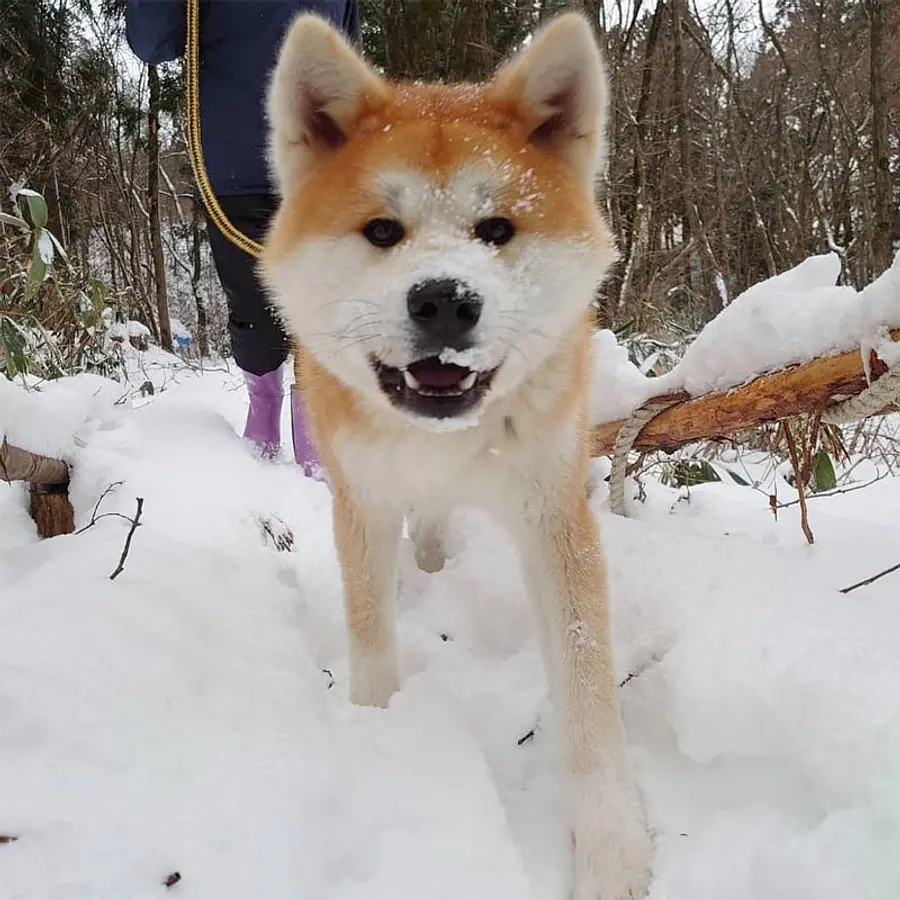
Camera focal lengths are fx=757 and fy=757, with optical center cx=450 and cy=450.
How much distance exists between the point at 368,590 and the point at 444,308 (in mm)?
868

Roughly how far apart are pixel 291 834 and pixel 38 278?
8.65 ft

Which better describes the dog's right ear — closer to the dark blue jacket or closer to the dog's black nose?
the dog's black nose

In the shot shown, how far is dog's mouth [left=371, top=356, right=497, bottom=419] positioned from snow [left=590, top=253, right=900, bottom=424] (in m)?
0.95

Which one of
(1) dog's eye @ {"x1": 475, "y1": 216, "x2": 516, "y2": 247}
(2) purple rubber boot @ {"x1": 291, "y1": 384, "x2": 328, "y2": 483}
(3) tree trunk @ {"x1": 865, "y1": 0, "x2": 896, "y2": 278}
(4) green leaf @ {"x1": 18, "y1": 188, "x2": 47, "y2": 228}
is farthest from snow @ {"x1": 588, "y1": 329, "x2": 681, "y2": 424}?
(3) tree trunk @ {"x1": 865, "y1": 0, "x2": 896, "y2": 278}

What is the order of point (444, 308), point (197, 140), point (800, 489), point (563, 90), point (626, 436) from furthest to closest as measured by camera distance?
point (197, 140), point (626, 436), point (800, 489), point (563, 90), point (444, 308)

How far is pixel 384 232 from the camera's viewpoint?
62.3 inches

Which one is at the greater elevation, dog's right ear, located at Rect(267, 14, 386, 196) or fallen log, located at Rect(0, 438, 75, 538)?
dog's right ear, located at Rect(267, 14, 386, 196)

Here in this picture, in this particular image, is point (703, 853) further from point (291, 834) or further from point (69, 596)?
point (69, 596)

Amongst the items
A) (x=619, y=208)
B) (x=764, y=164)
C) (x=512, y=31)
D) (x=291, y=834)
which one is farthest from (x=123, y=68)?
(x=291, y=834)

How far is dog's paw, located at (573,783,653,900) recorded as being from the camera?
137cm

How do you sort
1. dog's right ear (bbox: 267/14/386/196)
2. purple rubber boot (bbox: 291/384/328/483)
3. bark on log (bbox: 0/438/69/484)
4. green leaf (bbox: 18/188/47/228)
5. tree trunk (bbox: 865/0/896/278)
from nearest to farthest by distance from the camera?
dog's right ear (bbox: 267/14/386/196)
bark on log (bbox: 0/438/69/484)
green leaf (bbox: 18/188/47/228)
purple rubber boot (bbox: 291/384/328/483)
tree trunk (bbox: 865/0/896/278)

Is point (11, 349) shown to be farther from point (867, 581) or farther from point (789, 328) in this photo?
point (867, 581)

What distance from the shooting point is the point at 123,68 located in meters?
13.7

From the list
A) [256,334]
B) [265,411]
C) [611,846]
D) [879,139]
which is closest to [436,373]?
[611,846]
